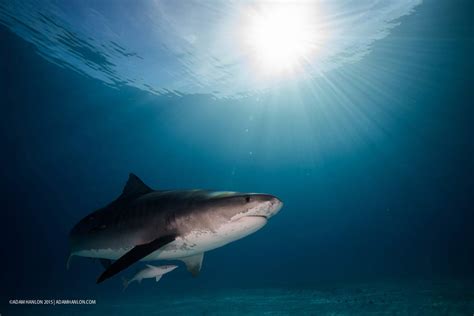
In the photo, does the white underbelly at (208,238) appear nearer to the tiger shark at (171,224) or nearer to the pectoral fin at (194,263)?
the tiger shark at (171,224)

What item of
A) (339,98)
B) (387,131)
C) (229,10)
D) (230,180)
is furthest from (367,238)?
(229,10)

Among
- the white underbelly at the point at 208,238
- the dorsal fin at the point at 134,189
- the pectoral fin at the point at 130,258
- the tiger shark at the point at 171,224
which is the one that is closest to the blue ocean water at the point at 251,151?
the white underbelly at the point at 208,238

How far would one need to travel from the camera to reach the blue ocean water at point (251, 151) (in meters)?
16.9

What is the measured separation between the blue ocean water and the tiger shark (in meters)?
10.0

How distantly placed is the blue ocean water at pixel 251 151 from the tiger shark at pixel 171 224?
10017mm

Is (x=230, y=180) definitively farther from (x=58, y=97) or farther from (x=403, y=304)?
(x=403, y=304)

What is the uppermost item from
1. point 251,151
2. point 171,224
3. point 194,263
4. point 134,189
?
point 251,151

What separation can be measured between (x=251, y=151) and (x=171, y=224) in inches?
2235

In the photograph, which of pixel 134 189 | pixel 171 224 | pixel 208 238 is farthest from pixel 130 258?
pixel 134 189

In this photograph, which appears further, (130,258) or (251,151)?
(251,151)

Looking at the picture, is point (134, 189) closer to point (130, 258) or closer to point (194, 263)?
point (194, 263)

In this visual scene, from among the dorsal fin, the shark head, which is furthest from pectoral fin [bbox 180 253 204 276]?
the shark head

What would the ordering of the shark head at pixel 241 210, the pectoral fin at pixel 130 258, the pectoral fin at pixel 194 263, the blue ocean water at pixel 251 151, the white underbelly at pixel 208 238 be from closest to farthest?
the pectoral fin at pixel 130 258
the shark head at pixel 241 210
the white underbelly at pixel 208 238
the pectoral fin at pixel 194 263
the blue ocean water at pixel 251 151

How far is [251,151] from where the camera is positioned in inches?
2372
